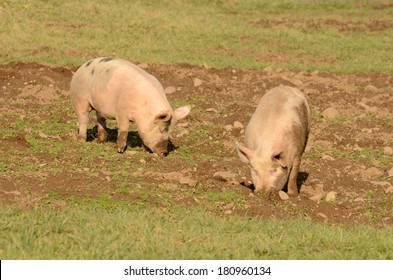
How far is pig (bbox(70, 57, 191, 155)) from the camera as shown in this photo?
12797 millimetres

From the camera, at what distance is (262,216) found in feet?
31.6

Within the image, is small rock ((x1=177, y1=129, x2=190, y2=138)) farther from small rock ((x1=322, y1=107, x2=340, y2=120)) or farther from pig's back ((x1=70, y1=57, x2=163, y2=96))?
small rock ((x1=322, y1=107, x2=340, y2=120))

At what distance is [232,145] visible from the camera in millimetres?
13906

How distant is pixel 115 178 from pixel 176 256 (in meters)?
3.71

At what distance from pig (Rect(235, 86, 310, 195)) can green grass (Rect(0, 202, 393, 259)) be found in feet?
5.42

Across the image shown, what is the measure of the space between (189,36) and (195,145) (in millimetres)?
11645

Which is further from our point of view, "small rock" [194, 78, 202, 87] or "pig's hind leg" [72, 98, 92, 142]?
"small rock" [194, 78, 202, 87]

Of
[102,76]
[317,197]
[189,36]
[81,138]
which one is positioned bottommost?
[189,36]

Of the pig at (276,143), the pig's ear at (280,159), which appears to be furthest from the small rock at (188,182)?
the pig's ear at (280,159)

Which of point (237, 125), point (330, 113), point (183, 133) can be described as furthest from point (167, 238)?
point (330, 113)

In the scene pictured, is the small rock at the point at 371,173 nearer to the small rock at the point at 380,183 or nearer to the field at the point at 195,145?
the field at the point at 195,145

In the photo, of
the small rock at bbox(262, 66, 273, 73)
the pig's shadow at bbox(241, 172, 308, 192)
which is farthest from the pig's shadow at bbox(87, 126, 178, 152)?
the small rock at bbox(262, 66, 273, 73)

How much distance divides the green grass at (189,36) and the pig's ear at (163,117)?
7.96 m

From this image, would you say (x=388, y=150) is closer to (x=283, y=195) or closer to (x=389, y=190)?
(x=389, y=190)
